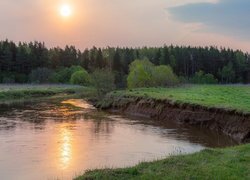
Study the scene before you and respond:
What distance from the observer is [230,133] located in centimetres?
3288

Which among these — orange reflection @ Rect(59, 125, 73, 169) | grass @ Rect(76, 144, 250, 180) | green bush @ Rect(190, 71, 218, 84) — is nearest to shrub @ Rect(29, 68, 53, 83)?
green bush @ Rect(190, 71, 218, 84)

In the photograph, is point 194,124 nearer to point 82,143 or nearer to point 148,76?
point 82,143

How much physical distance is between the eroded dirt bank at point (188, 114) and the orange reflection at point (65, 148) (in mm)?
12300

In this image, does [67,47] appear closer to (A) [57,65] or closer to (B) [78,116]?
(A) [57,65]

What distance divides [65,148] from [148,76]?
58.3 metres

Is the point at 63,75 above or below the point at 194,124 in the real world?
above

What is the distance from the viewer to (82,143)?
28.1 metres

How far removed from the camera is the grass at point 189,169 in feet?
43.4

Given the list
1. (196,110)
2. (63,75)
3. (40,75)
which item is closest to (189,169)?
(196,110)

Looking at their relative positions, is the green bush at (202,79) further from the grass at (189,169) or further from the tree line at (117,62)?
the grass at (189,169)

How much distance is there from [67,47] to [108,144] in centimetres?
13934

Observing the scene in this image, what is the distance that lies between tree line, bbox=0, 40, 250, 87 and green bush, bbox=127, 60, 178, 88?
1490 inches

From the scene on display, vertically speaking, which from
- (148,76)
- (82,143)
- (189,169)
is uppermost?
(148,76)

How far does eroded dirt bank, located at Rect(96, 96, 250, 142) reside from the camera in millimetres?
32000
